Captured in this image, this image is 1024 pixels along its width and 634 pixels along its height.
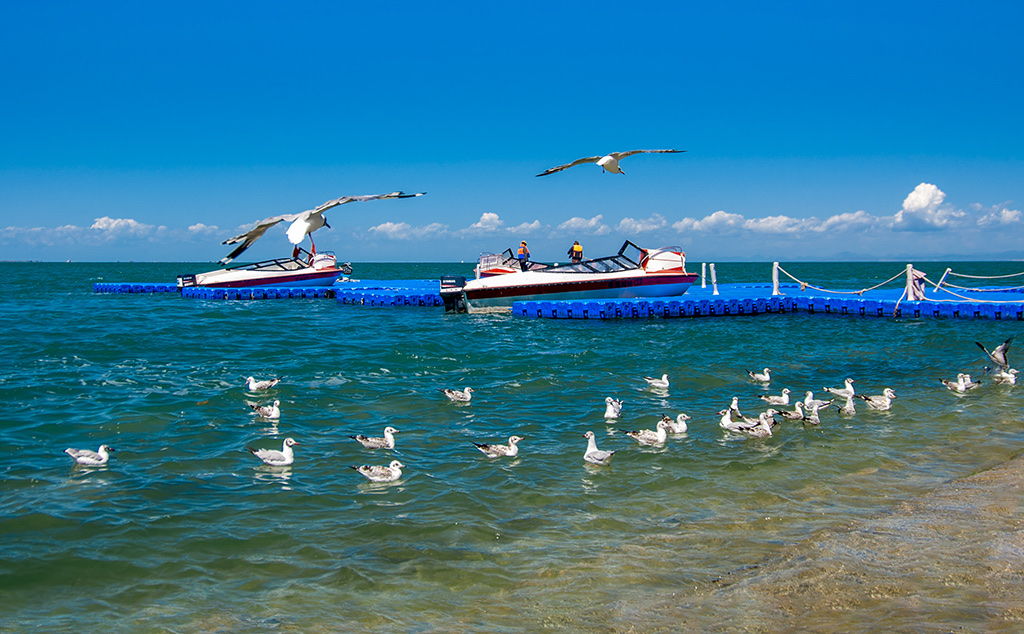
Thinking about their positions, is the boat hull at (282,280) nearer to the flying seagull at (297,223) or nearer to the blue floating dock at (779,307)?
the blue floating dock at (779,307)

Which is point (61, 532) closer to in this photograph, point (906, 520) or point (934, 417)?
point (906, 520)

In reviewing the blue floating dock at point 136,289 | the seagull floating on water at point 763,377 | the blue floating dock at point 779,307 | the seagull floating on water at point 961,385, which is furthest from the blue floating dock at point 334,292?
the seagull floating on water at point 961,385

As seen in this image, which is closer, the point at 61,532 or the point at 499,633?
the point at 499,633

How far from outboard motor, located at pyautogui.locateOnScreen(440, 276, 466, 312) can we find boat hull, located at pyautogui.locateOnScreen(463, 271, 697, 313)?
0.26m

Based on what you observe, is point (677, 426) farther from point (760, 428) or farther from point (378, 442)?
point (378, 442)

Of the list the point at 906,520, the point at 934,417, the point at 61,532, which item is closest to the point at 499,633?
the point at 906,520

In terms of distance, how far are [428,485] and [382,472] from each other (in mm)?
632

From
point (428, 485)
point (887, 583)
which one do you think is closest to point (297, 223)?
point (428, 485)

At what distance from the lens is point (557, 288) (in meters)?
31.1

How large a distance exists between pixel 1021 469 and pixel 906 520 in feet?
9.10

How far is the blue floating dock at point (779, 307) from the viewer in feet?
84.2

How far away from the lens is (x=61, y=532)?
742 centimetres

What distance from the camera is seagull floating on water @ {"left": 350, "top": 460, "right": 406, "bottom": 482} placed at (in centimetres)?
902

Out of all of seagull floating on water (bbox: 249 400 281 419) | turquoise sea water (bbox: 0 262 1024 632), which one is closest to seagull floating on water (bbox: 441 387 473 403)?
turquoise sea water (bbox: 0 262 1024 632)
